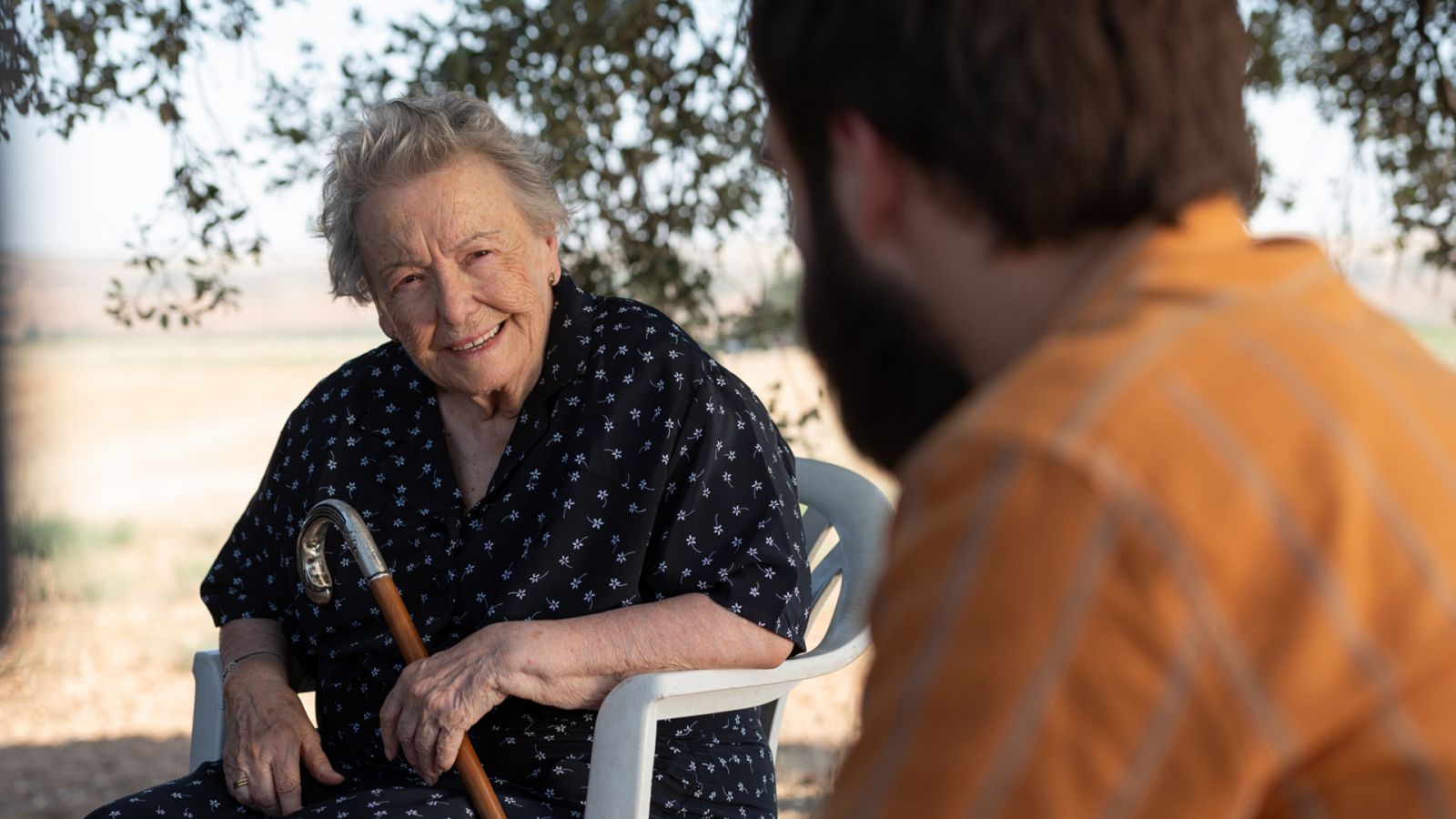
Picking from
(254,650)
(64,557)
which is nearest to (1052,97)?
(254,650)

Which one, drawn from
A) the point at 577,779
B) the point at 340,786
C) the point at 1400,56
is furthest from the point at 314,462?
the point at 1400,56

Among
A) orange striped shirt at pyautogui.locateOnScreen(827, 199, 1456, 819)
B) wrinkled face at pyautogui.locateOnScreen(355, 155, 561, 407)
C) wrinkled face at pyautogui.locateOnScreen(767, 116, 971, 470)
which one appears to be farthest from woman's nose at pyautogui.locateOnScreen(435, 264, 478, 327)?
orange striped shirt at pyautogui.locateOnScreen(827, 199, 1456, 819)

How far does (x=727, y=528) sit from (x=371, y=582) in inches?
21.7

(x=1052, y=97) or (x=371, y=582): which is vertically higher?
(x=1052, y=97)

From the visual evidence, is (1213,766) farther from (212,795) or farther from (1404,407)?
(212,795)

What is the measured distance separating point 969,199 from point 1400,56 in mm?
4024

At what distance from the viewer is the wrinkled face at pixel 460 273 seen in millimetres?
2291

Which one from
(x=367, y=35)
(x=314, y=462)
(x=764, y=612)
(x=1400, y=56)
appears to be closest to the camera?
(x=764, y=612)

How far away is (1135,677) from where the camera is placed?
687 mm

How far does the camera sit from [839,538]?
2711 millimetres

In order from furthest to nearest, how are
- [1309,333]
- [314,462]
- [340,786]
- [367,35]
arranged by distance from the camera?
1. [367,35]
2. [314,462]
3. [340,786]
4. [1309,333]

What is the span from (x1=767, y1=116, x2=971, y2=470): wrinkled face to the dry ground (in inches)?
6.5

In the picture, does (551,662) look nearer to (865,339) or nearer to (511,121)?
(865,339)

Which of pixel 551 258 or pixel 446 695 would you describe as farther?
pixel 551 258
